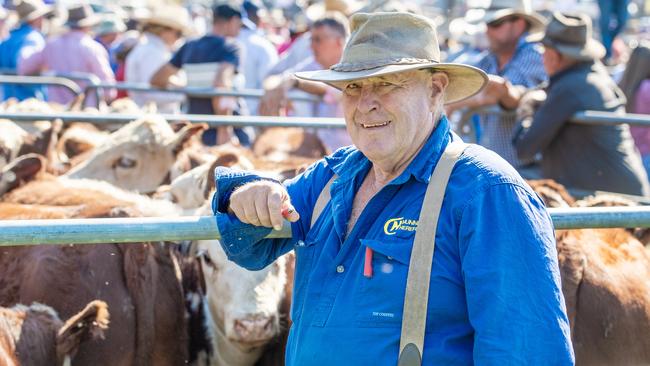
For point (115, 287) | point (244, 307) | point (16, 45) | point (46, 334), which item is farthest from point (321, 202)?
point (16, 45)

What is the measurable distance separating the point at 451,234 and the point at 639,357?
8.22ft

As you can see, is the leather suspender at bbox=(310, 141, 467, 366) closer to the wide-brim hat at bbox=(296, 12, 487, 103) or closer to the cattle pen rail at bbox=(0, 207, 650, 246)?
the wide-brim hat at bbox=(296, 12, 487, 103)

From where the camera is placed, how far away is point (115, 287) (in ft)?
14.9

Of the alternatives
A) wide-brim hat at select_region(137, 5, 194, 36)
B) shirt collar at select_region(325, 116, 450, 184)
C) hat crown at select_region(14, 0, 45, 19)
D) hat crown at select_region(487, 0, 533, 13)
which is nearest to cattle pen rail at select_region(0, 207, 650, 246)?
shirt collar at select_region(325, 116, 450, 184)

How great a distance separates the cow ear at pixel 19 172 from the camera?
5.77 m

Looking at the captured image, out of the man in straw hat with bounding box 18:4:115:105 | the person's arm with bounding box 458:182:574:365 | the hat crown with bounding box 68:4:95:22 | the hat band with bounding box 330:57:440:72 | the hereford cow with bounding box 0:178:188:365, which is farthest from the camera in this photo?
the man in straw hat with bounding box 18:4:115:105

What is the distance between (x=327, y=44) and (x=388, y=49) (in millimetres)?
5404

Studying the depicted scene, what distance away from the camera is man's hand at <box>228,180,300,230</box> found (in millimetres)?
2814

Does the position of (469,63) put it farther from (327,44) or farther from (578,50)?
(578,50)

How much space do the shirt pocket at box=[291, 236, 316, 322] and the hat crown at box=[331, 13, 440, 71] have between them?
1.74ft

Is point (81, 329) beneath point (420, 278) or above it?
beneath

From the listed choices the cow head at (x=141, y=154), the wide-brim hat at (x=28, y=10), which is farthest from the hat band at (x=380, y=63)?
the wide-brim hat at (x=28, y=10)

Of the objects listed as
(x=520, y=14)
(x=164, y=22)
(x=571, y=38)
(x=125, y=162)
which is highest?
(x=571, y=38)

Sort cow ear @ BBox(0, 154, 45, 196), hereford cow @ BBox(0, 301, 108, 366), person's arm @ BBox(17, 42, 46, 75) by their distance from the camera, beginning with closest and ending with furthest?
hereford cow @ BBox(0, 301, 108, 366), cow ear @ BBox(0, 154, 45, 196), person's arm @ BBox(17, 42, 46, 75)
